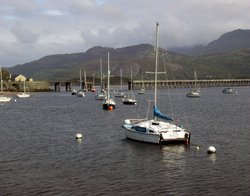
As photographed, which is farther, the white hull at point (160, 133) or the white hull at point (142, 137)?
the white hull at point (142, 137)

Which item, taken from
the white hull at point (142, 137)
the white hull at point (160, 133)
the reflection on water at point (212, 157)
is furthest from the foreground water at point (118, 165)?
the white hull at point (160, 133)

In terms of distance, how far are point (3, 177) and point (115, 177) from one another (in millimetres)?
9624

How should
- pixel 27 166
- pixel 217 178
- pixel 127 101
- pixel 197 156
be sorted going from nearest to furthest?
pixel 217 178
pixel 27 166
pixel 197 156
pixel 127 101

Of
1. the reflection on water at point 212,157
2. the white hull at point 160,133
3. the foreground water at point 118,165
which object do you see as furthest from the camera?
the white hull at point 160,133

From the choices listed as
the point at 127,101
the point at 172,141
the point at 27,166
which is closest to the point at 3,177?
the point at 27,166

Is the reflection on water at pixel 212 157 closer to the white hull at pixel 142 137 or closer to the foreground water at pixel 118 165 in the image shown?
the foreground water at pixel 118 165

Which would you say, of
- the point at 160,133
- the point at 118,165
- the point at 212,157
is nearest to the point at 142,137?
the point at 160,133

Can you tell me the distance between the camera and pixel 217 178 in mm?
36000

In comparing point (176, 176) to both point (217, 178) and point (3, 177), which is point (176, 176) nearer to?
point (217, 178)

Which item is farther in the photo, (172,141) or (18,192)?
(172,141)

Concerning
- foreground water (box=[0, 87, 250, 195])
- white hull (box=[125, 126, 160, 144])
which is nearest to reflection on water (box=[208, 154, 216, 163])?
foreground water (box=[0, 87, 250, 195])

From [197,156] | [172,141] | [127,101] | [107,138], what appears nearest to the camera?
[197,156]

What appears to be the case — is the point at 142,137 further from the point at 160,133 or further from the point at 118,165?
the point at 118,165

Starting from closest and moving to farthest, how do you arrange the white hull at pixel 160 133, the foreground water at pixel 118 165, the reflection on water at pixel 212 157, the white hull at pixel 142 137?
the foreground water at pixel 118 165 → the reflection on water at pixel 212 157 → the white hull at pixel 160 133 → the white hull at pixel 142 137
